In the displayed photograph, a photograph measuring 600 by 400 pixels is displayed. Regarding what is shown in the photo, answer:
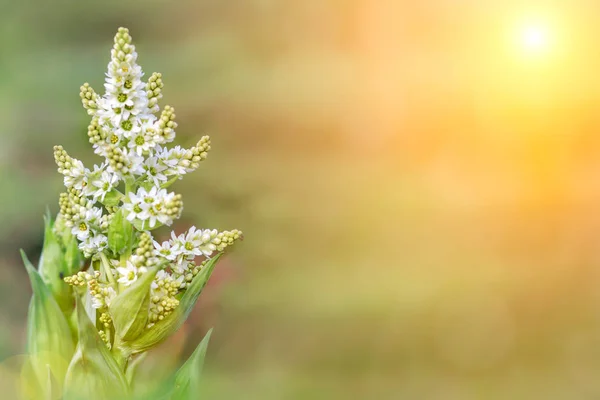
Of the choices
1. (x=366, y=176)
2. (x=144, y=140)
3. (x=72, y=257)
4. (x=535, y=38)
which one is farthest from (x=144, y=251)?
(x=535, y=38)

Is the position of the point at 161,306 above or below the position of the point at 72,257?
below

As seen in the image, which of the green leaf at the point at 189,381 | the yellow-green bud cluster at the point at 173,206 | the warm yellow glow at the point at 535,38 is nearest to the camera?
the yellow-green bud cluster at the point at 173,206

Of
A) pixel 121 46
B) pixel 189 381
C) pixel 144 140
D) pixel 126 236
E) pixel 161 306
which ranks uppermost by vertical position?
pixel 121 46

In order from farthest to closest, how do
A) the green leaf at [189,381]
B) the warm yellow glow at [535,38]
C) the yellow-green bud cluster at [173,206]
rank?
the warm yellow glow at [535,38] < the green leaf at [189,381] < the yellow-green bud cluster at [173,206]

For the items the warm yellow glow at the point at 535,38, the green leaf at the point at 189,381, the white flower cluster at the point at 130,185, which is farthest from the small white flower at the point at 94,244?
the warm yellow glow at the point at 535,38

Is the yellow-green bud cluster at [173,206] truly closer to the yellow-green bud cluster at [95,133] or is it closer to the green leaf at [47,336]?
the yellow-green bud cluster at [95,133]

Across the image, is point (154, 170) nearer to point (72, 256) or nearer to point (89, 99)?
point (89, 99)

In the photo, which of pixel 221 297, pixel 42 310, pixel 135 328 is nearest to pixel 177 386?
pixel 135 328
